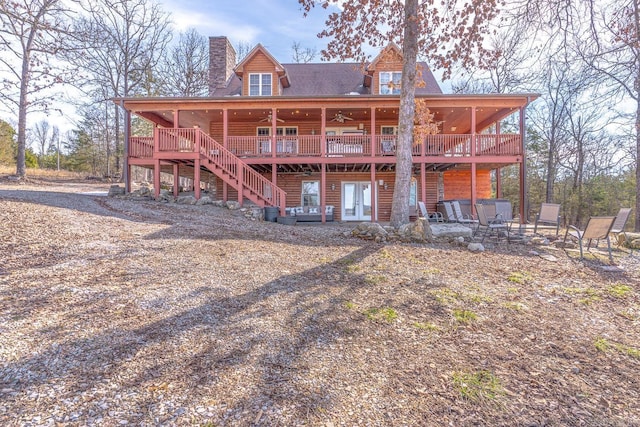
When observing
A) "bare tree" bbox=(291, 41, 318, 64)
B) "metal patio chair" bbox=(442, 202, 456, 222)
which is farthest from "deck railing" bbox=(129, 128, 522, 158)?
"bare tree" bbox=(291, 41, 318, 64)

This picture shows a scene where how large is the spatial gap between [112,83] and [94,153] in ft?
35.3

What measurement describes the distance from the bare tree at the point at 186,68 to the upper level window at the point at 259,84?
10685 mm

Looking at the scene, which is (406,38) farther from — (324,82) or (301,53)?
(301,53)

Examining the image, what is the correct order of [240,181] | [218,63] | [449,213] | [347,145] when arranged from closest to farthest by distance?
[240,181] → [449,213] → [347,145] → [218,63]

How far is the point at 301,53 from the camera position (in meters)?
28.8

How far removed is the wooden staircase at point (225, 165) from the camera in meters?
11.6

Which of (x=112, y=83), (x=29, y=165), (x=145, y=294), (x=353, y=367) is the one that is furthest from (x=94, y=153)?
(x=353, y=367)

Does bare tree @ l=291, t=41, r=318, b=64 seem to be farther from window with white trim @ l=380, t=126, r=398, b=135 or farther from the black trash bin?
the black trash bin

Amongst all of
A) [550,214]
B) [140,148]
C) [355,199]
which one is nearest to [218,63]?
[140,148]

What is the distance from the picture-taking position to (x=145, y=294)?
134 inches

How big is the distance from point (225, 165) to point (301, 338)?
10142mm

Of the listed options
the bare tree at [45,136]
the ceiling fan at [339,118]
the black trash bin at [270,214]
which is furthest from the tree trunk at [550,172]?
the bare tree at [45,136]

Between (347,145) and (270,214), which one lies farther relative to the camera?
(347,145)

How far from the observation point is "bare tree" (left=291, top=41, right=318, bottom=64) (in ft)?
93.5
